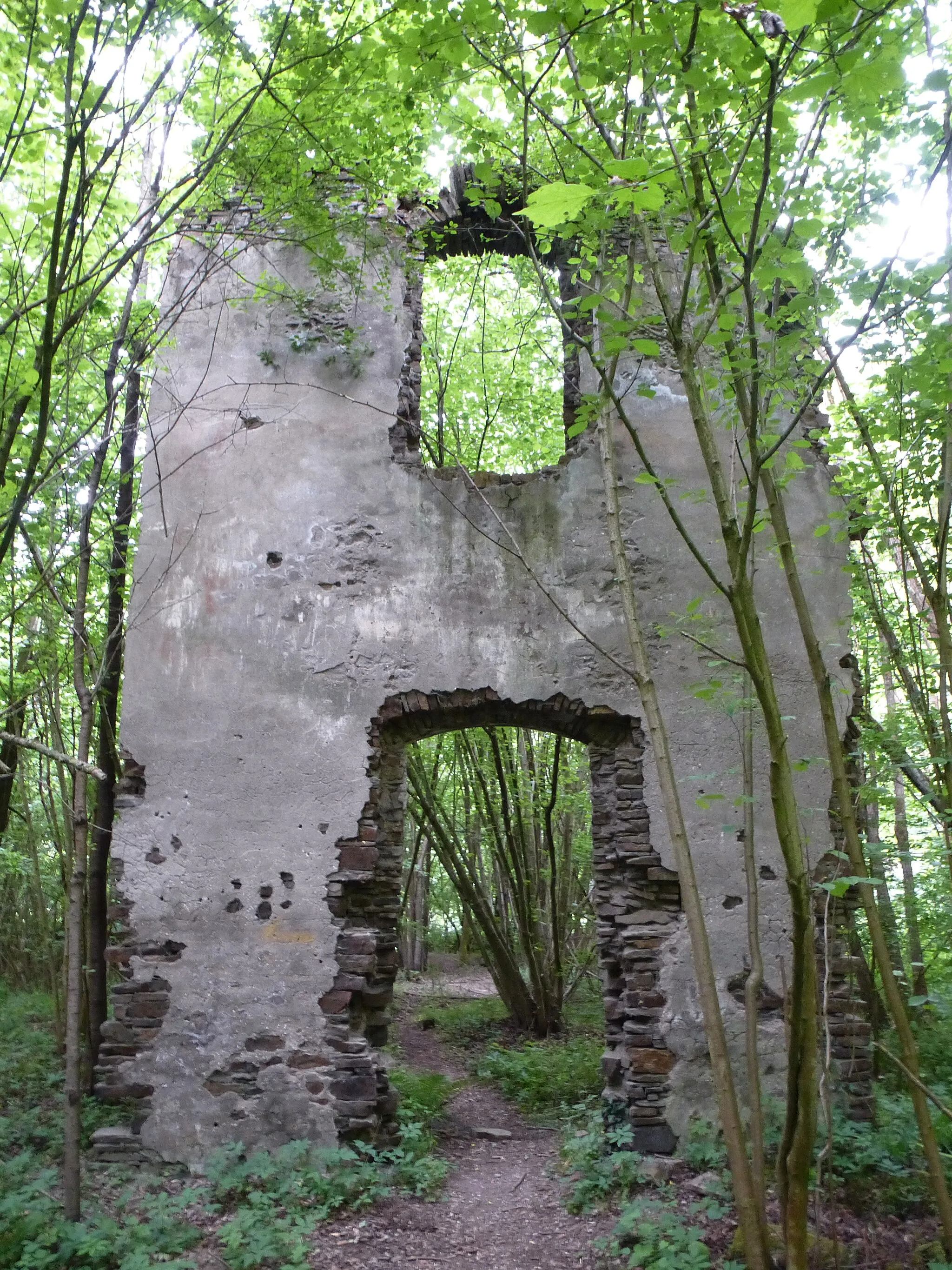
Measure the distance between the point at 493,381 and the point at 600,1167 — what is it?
663 centimetres

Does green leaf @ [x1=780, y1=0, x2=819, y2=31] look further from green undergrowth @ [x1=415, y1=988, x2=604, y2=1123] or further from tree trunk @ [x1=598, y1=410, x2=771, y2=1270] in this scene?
green undergrowth @ [x1=415, y1=988, x2=604, y2=1123]

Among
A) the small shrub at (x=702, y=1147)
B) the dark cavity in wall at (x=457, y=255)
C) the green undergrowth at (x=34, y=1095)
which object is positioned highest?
the dark cavity in wall at (x=457, y=255)

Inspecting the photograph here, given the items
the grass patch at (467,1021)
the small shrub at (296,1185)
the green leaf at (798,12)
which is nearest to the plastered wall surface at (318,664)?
the small shrub at (296,1185)

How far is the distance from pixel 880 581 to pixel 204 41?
4.75 metres

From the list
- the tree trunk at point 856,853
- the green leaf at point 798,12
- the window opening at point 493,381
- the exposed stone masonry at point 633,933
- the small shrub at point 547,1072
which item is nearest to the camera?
the green leaf at point 798,12

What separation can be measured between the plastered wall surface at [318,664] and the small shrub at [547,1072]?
1841mm

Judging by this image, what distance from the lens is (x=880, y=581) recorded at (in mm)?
5660

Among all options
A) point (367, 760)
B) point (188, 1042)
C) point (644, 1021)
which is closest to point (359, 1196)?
point (188, 1042)

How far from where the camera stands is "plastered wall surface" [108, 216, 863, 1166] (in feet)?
15.8

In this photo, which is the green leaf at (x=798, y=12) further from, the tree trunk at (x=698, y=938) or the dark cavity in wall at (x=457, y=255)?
the dark cavity in wall at (x=457, y=255)

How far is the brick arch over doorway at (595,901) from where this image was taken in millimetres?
4750

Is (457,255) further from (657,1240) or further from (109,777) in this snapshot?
(657,1240)

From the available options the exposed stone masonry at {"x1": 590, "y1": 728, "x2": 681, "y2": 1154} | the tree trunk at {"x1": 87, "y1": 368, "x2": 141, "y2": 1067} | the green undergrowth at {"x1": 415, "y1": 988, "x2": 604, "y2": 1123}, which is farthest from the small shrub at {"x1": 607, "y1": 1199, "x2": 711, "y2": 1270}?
the tree trunk at {"x1": 87, "y1": 368, "x2": 141, "y2": 1067}

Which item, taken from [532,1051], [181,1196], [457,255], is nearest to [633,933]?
[181,1196]
